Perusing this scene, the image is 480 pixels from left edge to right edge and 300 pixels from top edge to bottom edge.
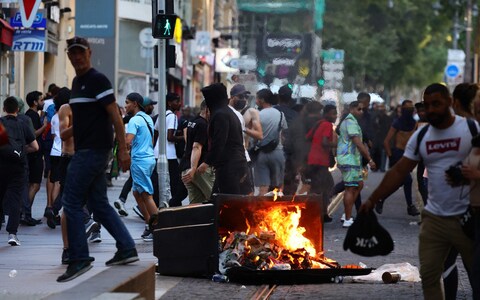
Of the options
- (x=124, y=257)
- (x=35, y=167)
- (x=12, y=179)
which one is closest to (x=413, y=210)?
(x=35, y=167)

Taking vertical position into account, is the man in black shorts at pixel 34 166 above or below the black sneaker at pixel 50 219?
above

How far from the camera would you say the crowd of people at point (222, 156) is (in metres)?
9.09

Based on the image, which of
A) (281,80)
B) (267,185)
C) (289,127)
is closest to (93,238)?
(267,185)

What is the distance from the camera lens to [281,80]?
36.9 m

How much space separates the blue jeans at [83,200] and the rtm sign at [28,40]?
54.8 feet

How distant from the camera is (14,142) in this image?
16.2 m

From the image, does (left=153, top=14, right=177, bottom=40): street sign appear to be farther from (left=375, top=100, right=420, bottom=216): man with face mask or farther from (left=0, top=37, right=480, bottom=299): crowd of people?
(left=375, top=100, right=420, bottom=216): man with face mask

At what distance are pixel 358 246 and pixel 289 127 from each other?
1142cm

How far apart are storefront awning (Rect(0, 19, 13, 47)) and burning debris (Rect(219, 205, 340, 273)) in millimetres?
16127

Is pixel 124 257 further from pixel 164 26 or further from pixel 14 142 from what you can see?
pixel 164 26

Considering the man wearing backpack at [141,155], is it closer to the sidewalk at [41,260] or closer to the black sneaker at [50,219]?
the sidewalk at [41,260]

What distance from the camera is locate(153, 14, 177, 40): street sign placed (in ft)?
69.4

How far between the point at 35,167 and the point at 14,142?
321 cm

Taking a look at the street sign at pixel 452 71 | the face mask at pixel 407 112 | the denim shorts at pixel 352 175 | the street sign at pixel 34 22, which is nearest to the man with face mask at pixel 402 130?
the face mask at pixel 407 112
